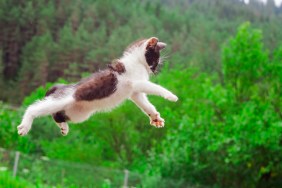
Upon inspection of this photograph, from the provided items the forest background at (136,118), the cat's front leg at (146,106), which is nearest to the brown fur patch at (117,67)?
the cat's front leg at (146,106)

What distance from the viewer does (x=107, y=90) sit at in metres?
1.67

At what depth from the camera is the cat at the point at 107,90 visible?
165 cm

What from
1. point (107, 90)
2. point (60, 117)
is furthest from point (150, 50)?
point (60, 117)

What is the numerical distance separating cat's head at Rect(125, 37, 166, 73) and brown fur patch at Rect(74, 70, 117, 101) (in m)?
0.12

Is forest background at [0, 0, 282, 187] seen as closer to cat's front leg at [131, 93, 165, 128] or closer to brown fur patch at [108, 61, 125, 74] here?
cat's front leg at [131, 93, 165, 128]

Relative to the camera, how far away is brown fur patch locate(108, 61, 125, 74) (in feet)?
5.64

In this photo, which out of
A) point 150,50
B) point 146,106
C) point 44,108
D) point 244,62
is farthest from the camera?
point 244,62

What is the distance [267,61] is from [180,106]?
4.28m

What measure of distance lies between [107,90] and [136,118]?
15.5 metres

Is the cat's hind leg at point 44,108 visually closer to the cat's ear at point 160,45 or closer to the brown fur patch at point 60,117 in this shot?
the brown fur patch at point 60,117

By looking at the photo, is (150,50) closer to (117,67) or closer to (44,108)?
(117,67)

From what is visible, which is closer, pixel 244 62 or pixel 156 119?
pixel 156 119

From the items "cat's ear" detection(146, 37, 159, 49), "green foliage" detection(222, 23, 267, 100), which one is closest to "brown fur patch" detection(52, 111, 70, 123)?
"cat's ear" detection(146, 37, 159, 49)

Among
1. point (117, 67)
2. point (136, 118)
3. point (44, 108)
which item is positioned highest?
point (136, 118)
